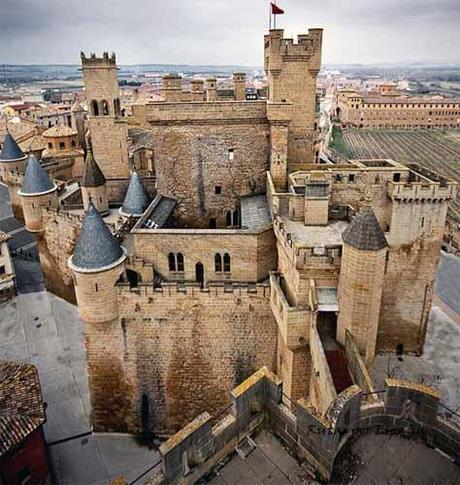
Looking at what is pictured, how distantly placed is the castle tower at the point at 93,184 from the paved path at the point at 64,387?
812cm

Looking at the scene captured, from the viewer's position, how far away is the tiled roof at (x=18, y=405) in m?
15.9

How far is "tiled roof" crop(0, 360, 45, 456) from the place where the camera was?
52.2 feet

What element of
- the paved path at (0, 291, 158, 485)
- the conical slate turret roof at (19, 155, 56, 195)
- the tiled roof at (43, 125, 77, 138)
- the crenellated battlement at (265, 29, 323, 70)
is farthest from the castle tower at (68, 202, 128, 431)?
the tiled roof at (43, 125, 77, 138)

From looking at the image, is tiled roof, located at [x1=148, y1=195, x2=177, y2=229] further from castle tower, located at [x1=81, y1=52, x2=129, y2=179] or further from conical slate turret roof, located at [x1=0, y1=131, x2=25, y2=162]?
conical slate turret roof, located at [x1=0, y1=131, x2=25, y2=162]

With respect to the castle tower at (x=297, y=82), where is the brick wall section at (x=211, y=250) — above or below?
below

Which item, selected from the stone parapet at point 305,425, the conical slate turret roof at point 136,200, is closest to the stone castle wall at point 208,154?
the conical slate turret roof at point 136,200

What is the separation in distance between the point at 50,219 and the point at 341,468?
2676 centimetres

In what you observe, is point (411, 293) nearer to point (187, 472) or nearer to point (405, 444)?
point (405, 444)

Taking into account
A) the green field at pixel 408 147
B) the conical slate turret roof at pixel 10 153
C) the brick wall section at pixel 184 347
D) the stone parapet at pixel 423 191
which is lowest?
the green field at pixel 408 147

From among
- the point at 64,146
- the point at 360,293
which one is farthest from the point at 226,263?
the point at 64,146

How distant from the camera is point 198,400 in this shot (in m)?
22.0

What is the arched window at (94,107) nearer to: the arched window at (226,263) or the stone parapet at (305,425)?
the arched window at (226,263)

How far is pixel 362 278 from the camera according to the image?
1527 cm

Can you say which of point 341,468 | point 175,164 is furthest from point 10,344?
point 341,468
